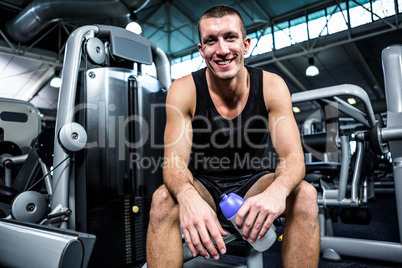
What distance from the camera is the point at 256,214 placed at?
0.75m

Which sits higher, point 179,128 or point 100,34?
point 100,34

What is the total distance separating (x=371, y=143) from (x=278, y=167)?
0.99 metres

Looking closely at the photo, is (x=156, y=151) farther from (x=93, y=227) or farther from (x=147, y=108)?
(x=93, y=227)

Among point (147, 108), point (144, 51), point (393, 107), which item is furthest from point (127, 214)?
point (393, 107)

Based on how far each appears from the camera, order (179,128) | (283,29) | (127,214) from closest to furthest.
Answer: (179,128)
(127,214)
(283,29)

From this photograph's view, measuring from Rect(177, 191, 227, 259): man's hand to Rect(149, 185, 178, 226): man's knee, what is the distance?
5.0 inches

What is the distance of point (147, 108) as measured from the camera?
5.41 feet

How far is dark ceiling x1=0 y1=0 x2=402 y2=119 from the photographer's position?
231 inches

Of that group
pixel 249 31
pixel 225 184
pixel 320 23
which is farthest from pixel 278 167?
pixel 249 31

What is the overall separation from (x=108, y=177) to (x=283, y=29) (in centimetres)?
633

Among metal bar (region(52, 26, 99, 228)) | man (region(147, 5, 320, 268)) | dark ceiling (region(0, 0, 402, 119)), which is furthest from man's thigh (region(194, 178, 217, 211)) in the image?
dark ceiling (region(0, 0, 402, 119))

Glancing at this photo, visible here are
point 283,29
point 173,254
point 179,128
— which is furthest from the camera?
point 283,29

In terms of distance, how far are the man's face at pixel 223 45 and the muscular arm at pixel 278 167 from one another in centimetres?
18

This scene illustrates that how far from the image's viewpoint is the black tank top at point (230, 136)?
1.18 meters
